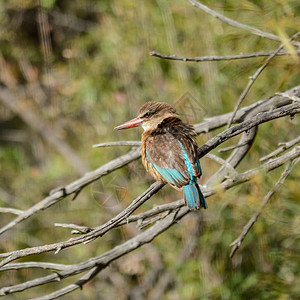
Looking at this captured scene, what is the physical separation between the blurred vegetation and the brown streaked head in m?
0.40

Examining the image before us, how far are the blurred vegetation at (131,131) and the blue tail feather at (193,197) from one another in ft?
0.77

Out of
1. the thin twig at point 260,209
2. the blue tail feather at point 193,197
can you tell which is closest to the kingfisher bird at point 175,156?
the blue tail feather at point 193,197

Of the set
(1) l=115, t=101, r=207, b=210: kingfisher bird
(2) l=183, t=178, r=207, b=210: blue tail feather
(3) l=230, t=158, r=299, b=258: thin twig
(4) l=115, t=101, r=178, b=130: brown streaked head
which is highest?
(4) l=115, t=101, r=178, b=130: brown streaked head

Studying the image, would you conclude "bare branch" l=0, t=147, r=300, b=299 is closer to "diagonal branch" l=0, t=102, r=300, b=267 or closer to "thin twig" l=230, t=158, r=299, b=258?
"thin twig" l=230, t=158, r=299, b=258

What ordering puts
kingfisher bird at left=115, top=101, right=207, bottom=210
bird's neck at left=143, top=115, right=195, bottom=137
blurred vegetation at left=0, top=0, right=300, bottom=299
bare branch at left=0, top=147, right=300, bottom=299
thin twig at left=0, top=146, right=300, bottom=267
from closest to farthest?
thin twig at left=0, top=146, right=300, bottom=267, bare branch at left=0, top=147, right=300, bottom=299, kingfisher bird at left=115, top=101, right=207, bottom=210, bird's neck at left=143, top=115, right=195, bottom=137, blurred vegetation at left=0, top=0, right=300, bottom=299

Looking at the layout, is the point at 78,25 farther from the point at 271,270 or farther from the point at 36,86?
the point at 271,270

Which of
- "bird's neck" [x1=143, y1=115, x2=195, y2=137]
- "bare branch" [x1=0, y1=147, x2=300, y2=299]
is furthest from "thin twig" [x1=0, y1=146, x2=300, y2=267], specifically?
"bird's neck" [x1=143, y1=115, x2=195, y2=137]

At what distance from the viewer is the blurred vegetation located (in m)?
2.75

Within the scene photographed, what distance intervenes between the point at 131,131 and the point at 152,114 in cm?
139

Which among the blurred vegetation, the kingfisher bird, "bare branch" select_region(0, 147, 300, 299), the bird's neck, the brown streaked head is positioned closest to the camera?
"bare branch" select_region(0, 147, 300, 299)

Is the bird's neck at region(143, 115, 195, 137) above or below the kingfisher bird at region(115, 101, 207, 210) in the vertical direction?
above

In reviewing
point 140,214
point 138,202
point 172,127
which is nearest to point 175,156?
point 172,127

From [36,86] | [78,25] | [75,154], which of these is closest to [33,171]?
[75,154]

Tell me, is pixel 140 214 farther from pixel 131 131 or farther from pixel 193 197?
pixel 131 131
